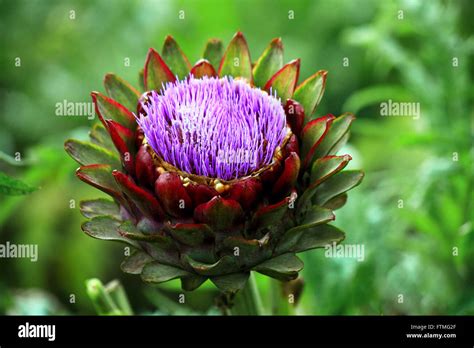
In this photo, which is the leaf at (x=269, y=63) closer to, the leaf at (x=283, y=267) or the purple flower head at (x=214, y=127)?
the purple flower head at (x=214, y=127)

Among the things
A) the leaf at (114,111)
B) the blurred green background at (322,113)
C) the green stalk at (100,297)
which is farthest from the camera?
the blurred green background at (322,113)

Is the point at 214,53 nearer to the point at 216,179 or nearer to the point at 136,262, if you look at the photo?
the point at 216,179

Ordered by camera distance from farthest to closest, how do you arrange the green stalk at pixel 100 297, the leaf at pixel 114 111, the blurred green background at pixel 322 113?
the blurred green background at pixel 322 113 → the green stalk at pixel 100 297 → the leaf at pixel 114 111

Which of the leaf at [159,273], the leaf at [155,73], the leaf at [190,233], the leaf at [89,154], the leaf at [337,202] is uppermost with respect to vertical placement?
the leaf at [155,73]

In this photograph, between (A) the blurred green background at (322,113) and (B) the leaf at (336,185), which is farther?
(A) the blurred green background at (322,113)

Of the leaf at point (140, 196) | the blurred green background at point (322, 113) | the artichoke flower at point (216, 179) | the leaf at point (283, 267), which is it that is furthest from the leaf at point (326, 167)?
the blurred green background at point (322, 113)

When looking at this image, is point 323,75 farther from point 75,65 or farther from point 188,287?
point 75,65

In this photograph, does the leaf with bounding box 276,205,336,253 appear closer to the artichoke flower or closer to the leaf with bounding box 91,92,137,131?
the artichoke flower
